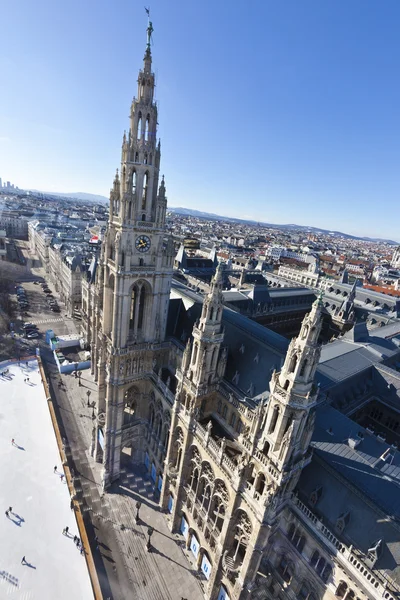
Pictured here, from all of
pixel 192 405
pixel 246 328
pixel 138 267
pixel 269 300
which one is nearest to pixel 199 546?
pixel 192 405

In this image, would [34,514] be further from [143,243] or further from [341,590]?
[143,243]

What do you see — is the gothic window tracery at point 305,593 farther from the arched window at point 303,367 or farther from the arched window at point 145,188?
the arched window at point 145,188

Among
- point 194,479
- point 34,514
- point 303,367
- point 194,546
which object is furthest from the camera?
point 34,514

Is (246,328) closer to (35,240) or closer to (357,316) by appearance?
(357,316)

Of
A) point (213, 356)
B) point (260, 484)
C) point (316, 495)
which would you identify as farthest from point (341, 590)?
point (213, 356)

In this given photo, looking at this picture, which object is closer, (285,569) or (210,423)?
(285,569)

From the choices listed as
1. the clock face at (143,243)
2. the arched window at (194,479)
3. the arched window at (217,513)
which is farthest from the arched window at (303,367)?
the clock face at (143,243)

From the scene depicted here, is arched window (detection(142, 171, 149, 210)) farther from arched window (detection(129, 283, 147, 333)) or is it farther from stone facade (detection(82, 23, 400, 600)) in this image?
arched window (detection(129, 283, 147, 333))

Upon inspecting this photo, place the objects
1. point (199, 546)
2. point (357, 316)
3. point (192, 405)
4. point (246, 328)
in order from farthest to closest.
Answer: point (357, 316), point (246, 328), point (199, 546), point (192, 405)
